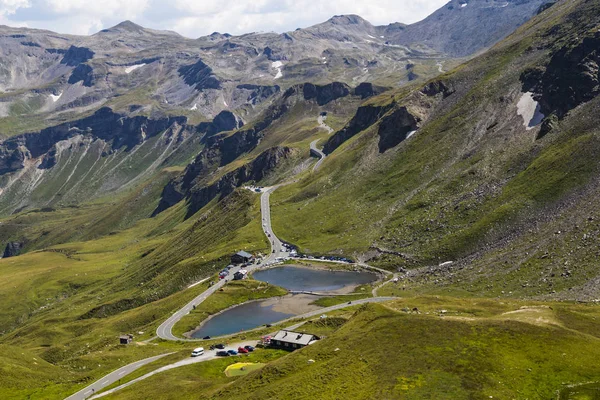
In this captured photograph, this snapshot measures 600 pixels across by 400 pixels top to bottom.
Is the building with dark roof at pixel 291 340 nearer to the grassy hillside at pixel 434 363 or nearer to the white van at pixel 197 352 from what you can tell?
the white van at pixel 197 352

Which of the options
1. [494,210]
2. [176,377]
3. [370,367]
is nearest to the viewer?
[370,367]

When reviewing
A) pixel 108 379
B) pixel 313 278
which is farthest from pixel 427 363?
pixel 313 278

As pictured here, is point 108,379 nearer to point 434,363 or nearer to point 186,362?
point 186,362

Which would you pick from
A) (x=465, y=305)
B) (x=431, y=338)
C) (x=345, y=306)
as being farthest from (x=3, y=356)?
(x=465, y=305)

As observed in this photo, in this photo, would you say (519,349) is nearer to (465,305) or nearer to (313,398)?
(313,398)

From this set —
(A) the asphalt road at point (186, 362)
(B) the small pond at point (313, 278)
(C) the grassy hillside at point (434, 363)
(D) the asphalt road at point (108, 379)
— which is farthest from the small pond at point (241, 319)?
(C) the grassy hillside at point (434, 363)

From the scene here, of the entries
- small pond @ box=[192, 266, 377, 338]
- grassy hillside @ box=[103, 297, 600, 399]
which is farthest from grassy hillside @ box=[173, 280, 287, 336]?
grassy hillside @ box=[103, 297, 600, 399]

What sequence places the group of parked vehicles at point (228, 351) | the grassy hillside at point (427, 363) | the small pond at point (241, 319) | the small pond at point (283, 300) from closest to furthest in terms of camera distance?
1. the grassy hillside at point (427, 363)
2. the group of parked vehicles at point (228, 351)
3. the small pond at point (241, 319)
4. the small pond at point (283, 300)
